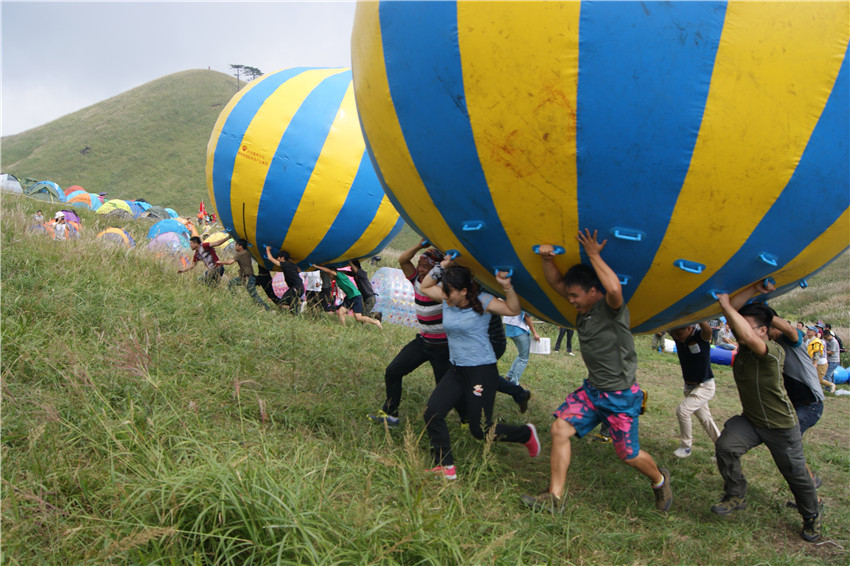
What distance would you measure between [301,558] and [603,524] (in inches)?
73.3

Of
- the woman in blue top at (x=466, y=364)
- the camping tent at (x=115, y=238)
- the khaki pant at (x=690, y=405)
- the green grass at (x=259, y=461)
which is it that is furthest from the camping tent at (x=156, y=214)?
the khaki pant at (x=690, y=405)

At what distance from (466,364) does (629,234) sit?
1.55 meters

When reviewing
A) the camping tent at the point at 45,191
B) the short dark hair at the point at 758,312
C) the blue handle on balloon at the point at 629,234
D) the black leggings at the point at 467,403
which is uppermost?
the camping tent at the point at 45,191

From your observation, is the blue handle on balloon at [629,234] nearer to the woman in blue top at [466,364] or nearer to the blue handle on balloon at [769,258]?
the blue handle on balloon at [769,258]

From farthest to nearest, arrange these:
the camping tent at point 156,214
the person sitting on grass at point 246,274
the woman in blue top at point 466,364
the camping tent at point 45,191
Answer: the camping tent at point 156,214, the camping tent at point 45,191, the person sitting on grass at point 246,274, the woman in blue top at point 466,364

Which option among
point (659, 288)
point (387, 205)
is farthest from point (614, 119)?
point (387, 205)

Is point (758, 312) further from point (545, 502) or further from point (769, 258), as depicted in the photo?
point (545, 502)

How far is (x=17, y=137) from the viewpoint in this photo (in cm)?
5578

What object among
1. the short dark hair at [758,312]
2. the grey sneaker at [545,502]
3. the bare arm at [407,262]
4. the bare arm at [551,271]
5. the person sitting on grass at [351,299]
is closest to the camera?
the bare arm at [551,271]

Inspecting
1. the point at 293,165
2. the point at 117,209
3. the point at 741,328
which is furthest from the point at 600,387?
the point at 117,209

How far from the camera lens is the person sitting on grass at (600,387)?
2.92m

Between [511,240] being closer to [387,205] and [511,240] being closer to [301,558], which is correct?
[301,558]

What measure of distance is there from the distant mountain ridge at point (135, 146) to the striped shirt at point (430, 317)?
37.6 metres

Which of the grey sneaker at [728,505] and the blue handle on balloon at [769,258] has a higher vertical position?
the blue handle on balloon at [769,258]
